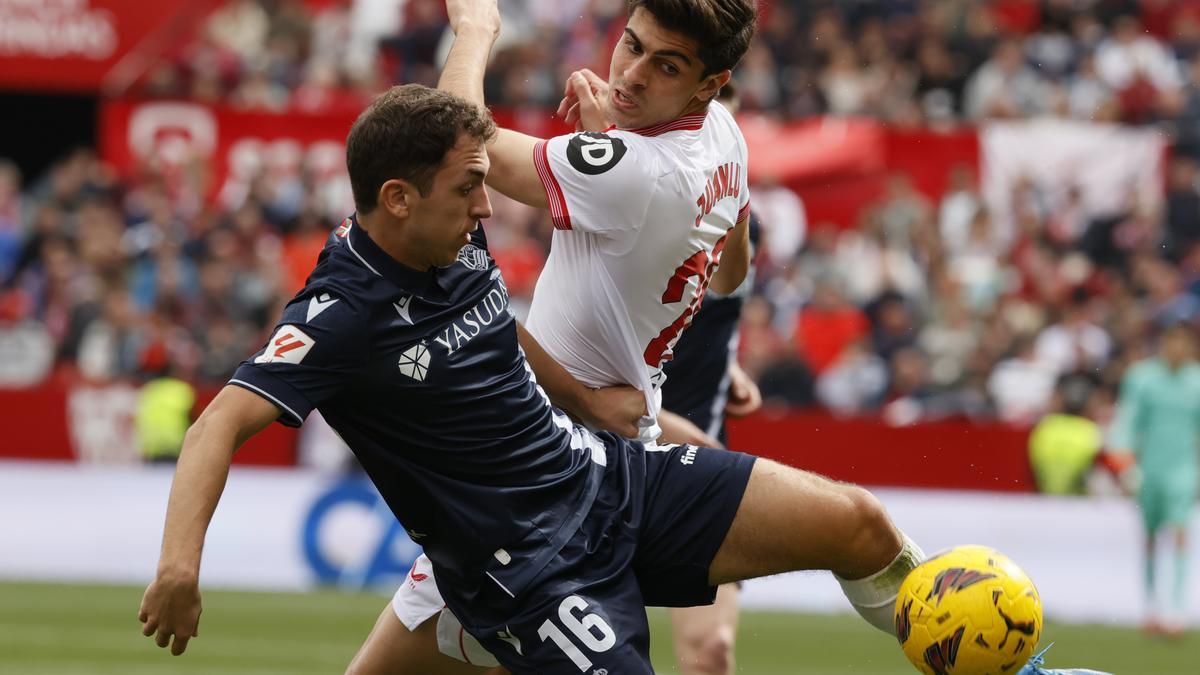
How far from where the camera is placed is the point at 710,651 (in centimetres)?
705

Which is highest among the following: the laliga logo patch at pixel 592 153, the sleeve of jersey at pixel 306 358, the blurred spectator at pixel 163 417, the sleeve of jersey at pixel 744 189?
the laliga logo patch at pixel 592 153

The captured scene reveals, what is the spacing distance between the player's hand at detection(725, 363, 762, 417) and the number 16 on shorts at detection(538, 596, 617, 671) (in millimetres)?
2565

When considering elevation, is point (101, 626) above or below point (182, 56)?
below

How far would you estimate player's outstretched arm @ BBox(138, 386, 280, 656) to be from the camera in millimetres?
4387

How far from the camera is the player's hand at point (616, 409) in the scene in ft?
18.1

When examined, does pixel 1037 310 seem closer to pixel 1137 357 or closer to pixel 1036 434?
pixel 1137 357

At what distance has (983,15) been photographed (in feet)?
64.7

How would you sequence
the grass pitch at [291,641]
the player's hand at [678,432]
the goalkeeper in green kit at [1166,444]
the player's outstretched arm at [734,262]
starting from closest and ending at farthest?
the player's outstretched arm at [734,262], the player's hand at [678,432], the grass pitch at [291,641], the goalkeeper in green kit at [1166,444]

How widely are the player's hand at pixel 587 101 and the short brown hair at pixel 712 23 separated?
0.34 m

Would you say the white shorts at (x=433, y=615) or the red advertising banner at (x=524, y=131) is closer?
the white shorts at (x=433, y=615)

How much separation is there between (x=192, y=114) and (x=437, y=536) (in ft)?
46.5

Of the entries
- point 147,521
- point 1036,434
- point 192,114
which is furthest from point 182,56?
point 1036,434

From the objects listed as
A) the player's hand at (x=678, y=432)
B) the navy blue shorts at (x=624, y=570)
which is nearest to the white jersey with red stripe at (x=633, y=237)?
the navy blue shorts at (x=624, y=570)

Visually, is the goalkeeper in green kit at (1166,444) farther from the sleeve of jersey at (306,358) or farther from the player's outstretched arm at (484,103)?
the sleeve of jersey at (306,358)
